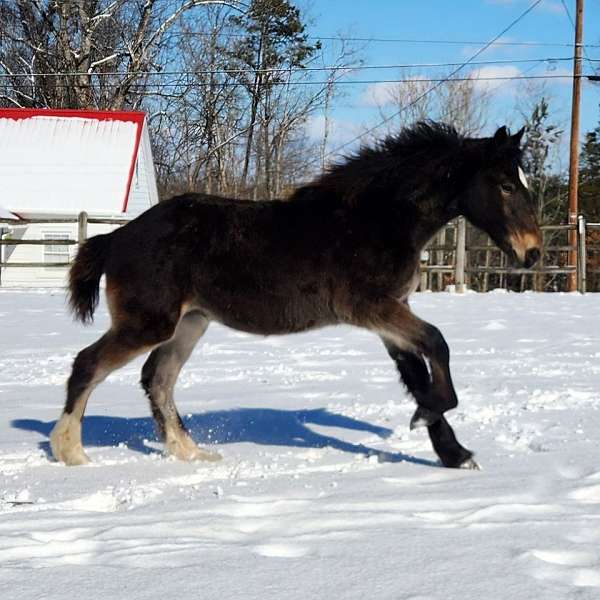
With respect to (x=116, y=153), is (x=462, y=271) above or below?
below

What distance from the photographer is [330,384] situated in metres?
7.95

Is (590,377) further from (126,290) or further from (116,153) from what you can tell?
(116,153)

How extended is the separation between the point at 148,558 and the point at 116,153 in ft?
91.3

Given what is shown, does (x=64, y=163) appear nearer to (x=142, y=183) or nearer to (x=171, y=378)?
(x=142, y=183)

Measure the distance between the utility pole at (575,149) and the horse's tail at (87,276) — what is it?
63.4 feet

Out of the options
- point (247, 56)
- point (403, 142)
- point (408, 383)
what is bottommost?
point (408, 383)

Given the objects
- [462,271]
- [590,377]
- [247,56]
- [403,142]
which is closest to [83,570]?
[403,142]

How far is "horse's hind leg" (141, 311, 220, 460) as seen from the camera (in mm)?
5520

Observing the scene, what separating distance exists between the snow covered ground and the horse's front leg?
134 mm

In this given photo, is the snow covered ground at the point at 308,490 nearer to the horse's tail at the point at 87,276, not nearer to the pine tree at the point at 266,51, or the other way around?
the horse's tail at the point at 87,276

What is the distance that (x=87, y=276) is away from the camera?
19.2 ft

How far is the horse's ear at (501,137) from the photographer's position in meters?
5.11

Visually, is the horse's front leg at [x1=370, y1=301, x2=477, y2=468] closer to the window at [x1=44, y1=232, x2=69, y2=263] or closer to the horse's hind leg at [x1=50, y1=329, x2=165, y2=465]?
the horse's hind leg at [x1=50, y1=329, x2=165, y2=465]

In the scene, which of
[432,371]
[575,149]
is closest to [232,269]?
[432,371]
